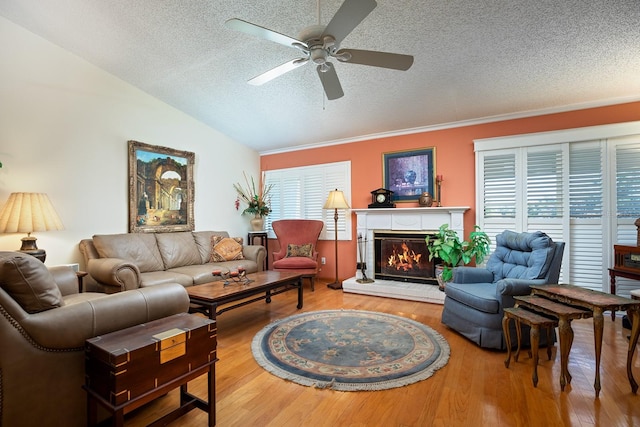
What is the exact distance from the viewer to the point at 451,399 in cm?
195

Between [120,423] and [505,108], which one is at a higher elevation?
[505,108]

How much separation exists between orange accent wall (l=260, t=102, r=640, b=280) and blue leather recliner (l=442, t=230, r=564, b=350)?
4.00 ft

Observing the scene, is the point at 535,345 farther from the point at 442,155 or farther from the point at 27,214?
the point at 27,214

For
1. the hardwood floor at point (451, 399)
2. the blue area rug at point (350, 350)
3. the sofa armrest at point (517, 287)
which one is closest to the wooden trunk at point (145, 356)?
the hardwood floor at point (451, 399)

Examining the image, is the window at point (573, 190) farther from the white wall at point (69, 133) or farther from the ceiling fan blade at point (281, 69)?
the white wall at point (69, 133)

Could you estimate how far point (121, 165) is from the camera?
4.15 meters

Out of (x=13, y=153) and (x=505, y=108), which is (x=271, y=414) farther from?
(x=505, y=108)

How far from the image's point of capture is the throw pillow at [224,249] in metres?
4.73

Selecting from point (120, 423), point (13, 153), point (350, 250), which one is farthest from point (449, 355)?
point (13, 153)

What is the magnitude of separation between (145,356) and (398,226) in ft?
12.9

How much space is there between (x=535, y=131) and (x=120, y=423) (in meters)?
4.95

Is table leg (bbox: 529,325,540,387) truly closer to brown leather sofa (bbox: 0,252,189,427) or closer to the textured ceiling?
the textured ceiling

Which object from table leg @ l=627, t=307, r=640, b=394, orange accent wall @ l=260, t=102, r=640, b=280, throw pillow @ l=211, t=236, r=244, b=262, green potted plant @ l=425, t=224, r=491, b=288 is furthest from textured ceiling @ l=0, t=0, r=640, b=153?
table leg @ l=627, t=307, r=640, b=394

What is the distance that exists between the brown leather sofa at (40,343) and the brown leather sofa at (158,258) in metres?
1.80
